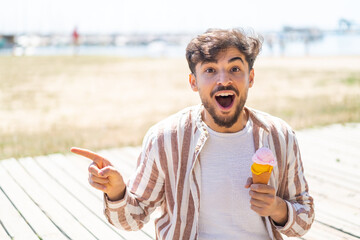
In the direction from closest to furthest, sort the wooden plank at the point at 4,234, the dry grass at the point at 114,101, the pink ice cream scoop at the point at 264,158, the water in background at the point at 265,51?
the pink ice cream scoop at the point at 264,158 → the wooden plank at the point at 4,234 → the dry grass at the point at 114,101 → the water in background at the point at 265,51

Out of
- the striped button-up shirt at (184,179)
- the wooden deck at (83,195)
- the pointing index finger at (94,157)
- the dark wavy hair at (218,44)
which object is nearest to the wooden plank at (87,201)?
the wooden deck at (83,195)

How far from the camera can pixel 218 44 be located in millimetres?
1914

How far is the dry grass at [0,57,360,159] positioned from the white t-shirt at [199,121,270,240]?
371 centimetres

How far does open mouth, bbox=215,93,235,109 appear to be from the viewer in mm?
1914

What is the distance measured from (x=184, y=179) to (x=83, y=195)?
2.13 meters

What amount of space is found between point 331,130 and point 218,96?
480cm

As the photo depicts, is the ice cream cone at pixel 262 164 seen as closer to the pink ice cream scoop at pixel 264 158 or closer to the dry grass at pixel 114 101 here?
the pink ice cream scoop at pixel 264 158

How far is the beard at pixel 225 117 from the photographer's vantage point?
192cm

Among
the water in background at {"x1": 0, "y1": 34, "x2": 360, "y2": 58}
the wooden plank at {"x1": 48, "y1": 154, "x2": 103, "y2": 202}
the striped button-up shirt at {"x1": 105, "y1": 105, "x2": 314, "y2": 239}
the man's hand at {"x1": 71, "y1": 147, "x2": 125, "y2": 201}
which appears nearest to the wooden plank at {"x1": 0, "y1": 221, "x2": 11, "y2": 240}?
the wooden plank at {"x1": 48, "y1": 154, "x2": 103, "y2": 202}

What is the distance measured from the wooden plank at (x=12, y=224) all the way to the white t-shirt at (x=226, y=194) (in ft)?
5.30

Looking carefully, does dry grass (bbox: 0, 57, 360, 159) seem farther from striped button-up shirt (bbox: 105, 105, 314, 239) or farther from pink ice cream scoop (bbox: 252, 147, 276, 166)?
pink ice cream scoop (bbox: 252, 147, 276, 166)

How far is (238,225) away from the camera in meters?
1.93

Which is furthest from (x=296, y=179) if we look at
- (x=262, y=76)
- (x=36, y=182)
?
(x=262, y=76)

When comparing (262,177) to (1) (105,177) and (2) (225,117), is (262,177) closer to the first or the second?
(2) (225,117)
